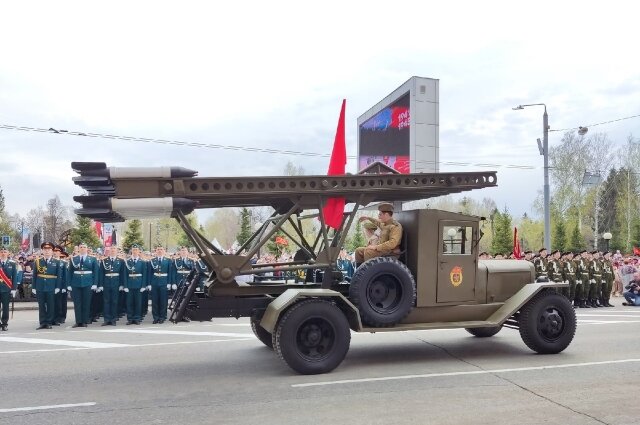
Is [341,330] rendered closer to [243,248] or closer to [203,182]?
[243,248]

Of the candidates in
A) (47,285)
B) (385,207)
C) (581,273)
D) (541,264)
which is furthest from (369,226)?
(581,273)

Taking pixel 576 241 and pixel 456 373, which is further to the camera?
pixel 576 241

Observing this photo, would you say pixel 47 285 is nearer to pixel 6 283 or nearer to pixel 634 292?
pixel 6 283

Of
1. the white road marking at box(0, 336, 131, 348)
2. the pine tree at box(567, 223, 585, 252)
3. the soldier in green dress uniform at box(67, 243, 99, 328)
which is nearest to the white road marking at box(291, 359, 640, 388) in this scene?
the white road marking at box(0, 336, 131, 348)

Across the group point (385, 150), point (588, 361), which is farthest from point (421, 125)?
point (588, 361)

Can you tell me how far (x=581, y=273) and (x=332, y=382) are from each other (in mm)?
13968

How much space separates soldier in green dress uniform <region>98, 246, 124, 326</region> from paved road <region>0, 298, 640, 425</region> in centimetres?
308

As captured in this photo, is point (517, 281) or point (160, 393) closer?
point (160, 393)

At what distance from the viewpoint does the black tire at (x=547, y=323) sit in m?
8.91

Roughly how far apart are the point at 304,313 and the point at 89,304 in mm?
8545

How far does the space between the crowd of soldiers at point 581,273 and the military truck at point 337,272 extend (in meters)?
9.71

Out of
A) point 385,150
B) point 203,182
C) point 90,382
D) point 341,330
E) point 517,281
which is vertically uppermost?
point 385,150

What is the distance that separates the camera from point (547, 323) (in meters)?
8.98

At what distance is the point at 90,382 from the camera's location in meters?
7.60
